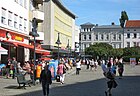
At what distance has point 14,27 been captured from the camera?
43219 millimetres

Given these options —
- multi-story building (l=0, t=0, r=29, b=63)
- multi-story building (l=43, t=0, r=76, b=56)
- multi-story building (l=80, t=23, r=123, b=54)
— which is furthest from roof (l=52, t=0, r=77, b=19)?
multi-story building (l=80, t=23, r=123, b=54)

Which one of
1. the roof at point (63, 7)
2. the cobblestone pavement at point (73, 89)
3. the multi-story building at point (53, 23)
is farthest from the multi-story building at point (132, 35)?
the cobblestone pavement at point (73, 89)

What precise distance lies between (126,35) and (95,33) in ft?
41.9

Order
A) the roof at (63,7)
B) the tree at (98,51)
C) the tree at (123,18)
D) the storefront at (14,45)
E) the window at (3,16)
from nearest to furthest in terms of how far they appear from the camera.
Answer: the storefront at (14,45) < the window at (3,16) < the roof at (63,7) < the tree at (98,51) < the tree at (123,18)

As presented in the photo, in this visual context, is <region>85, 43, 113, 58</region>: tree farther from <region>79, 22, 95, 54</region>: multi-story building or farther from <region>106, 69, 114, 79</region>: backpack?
<region>106, 69, 114, 79</region>: backpack

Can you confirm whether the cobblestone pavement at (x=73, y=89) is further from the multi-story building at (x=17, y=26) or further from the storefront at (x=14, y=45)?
the multi-story building at (x=17, y=26)

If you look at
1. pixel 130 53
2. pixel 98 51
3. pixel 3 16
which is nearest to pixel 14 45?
pixel 3 16

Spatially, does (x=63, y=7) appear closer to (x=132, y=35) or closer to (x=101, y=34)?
(x=132, y=35)

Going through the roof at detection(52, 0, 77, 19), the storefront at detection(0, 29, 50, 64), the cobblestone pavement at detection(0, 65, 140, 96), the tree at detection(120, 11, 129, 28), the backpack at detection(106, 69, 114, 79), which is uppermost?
the tree at detection(120, 11, 129, 28)

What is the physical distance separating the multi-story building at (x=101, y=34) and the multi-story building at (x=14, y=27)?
307ft

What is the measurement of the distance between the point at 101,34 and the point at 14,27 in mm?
104689

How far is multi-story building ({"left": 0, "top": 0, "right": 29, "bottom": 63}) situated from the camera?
38094 millimetres

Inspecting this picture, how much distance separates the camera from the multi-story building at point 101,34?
143 m

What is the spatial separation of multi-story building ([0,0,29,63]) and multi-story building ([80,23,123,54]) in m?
93.6
